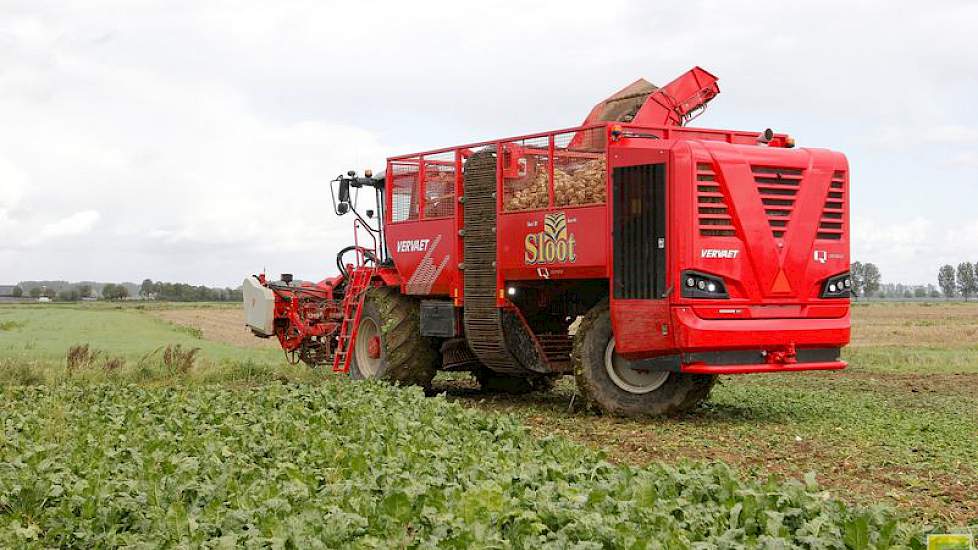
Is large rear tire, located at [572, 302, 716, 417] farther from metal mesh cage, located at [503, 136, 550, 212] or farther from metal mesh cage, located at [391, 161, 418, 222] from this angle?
metal mesh cage, located at [391, 161, 418, 222]

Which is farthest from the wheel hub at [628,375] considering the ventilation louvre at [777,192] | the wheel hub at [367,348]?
the wheel hub at [367,348]

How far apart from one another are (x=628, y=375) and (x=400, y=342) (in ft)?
12.2

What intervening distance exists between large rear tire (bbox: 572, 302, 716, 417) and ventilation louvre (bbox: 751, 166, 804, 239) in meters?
1.70

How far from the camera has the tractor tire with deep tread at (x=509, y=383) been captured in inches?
546

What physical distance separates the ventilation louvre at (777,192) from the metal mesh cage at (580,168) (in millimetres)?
1524

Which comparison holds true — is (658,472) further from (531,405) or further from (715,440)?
(531,405)

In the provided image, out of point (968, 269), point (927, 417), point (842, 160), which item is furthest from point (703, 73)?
point (968, 269)

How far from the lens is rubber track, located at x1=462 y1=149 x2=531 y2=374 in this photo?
1156cm

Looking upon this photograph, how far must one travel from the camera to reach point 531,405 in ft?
39.6

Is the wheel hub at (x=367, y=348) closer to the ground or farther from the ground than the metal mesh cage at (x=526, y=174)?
closer to the ground

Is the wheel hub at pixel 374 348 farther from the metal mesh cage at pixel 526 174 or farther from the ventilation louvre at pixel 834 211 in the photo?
the ventilation louvre at pixel 834 211

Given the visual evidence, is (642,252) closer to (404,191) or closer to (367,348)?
(404,191)

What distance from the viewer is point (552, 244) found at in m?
10.7

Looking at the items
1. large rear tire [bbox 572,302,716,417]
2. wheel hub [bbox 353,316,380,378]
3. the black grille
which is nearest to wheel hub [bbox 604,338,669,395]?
large rear tire [bbox 572,302,716,417]
